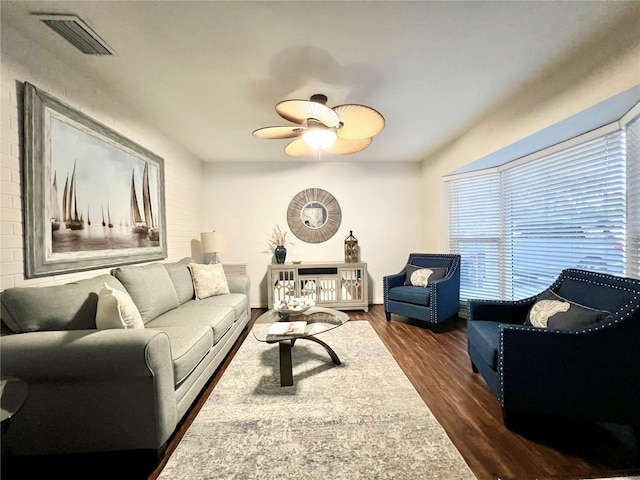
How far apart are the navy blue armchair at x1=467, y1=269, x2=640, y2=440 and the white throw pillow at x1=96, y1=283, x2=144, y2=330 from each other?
2338 mm

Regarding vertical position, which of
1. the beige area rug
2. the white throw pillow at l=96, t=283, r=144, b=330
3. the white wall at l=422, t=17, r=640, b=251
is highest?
the white wall at l=422, t=17, r=640, b=251

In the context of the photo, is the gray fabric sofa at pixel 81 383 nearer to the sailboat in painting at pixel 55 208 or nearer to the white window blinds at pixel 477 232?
Result: the sailboat in painting at pixel 55 208

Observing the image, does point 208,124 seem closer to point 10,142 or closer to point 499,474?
point 10,142

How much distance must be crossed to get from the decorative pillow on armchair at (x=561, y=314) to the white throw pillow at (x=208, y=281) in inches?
119

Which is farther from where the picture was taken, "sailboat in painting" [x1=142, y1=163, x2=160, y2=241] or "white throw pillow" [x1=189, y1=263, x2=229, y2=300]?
"white throw pillow" [x1=189, y1=263, x2=229, y2=300]

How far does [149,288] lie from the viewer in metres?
2.21

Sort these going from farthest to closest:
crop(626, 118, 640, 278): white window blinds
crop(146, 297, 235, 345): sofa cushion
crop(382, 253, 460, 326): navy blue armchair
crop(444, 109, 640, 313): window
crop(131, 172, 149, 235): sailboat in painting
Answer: crop(382, 253, 460, 326): navy blue armchair
crop(131, 172, 149, 235): sailboat in painting
crop(146, 297, 235, 345): sofa cushion
crop(444, 109, 640, 313): window
crop(626, 118, 640, 278): white window blinds

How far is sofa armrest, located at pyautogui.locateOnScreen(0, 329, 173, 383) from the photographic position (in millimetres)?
1227

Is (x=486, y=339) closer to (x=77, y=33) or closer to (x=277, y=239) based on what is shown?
(x=277, y=239)

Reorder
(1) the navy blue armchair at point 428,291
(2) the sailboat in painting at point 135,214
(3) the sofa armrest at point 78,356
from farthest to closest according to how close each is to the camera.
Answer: (1) the navy blue armchair at point 428,291 < (2) the sailboat in painting at point 135,214 < (3) the sofa armrest at point 78,356

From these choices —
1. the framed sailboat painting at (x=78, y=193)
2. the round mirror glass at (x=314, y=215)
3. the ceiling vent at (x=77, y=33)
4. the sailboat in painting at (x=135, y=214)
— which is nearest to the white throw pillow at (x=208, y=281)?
the framed sailboat painting at (x=78, y=193)

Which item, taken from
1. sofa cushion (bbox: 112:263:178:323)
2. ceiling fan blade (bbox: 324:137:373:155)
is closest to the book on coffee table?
sofa cushion (bbox: 112:263:178:323)

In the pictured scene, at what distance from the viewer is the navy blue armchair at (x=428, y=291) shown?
3043 millimetres

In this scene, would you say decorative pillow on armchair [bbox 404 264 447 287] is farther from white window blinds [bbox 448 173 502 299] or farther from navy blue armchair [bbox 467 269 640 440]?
navy blue armchair [bbox 467 269 640 440]
